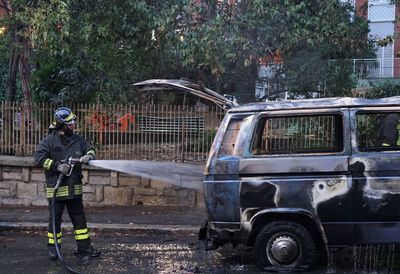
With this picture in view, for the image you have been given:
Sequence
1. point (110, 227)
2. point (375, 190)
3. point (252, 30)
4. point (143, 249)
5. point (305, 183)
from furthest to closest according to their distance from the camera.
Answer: point (252, 30) → point (110, 227) → point (143, 249) → point (305, 183) → point (375, 190)

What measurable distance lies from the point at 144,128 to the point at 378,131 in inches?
196

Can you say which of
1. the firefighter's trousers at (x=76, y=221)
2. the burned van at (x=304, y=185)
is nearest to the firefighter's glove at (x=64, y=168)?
the firefighter's trousers at (x=76, y=221)

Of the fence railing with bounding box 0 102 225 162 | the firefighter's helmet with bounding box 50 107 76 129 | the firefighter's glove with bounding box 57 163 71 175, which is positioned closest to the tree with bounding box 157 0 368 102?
the fence railing with bounding box 0 102 225 162

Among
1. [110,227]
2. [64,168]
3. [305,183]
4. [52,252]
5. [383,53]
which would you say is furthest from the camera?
[383,53]

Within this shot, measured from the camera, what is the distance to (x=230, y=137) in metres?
6.34

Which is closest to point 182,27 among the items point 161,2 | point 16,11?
point 161,2

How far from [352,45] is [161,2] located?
3.70m

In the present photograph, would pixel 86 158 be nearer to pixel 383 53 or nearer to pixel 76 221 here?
pixel 76 221

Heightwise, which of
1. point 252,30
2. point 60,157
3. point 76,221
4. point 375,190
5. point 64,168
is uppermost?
point 252,30

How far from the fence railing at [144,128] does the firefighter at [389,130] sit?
4126mm

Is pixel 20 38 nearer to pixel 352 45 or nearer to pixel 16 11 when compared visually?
pixel 16 11

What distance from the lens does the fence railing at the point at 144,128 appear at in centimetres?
1045

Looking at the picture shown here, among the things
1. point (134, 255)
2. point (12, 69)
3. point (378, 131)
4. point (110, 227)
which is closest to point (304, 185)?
point (378, 131)

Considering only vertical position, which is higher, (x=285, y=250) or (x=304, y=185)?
(x=304, y=185)
